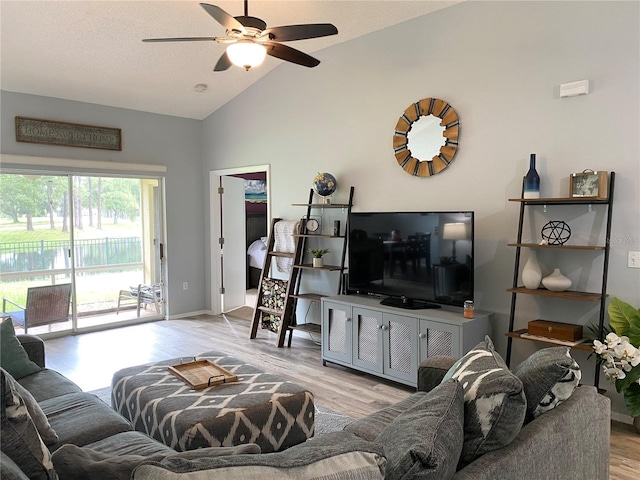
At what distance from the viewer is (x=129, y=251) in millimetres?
6629

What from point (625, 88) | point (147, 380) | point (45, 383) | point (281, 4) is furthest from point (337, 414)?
point (281, 4)

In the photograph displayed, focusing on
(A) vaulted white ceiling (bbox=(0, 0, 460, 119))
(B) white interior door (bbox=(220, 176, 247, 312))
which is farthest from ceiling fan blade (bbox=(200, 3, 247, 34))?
(B) white interior door (bbox=(220, 176, 247, 312))

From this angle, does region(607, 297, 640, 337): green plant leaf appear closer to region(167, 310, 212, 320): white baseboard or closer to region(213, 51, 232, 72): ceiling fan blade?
region(213, 51, 232, 72): ceiling fan blade

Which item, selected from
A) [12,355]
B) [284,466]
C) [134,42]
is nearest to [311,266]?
[134,42]

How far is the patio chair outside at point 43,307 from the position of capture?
5.53 meters

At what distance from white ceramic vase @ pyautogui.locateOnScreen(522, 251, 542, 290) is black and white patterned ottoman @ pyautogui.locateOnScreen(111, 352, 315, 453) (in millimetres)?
1931

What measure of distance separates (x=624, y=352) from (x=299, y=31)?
2.86m

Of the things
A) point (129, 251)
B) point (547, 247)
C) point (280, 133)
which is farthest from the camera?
point (129, 251)

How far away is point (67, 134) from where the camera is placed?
5.77 metres

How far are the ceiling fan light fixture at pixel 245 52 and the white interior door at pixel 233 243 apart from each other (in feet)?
12.8

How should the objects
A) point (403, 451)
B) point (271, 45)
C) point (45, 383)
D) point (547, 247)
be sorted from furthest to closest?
point (547, 247), point (271, 45), point (45, 383), point (403, 451)

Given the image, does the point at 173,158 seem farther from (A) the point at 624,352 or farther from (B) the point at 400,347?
(A) the point at 624,352

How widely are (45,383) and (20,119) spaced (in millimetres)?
3793

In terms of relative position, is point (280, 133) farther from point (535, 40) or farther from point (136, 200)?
point (535, 40)
